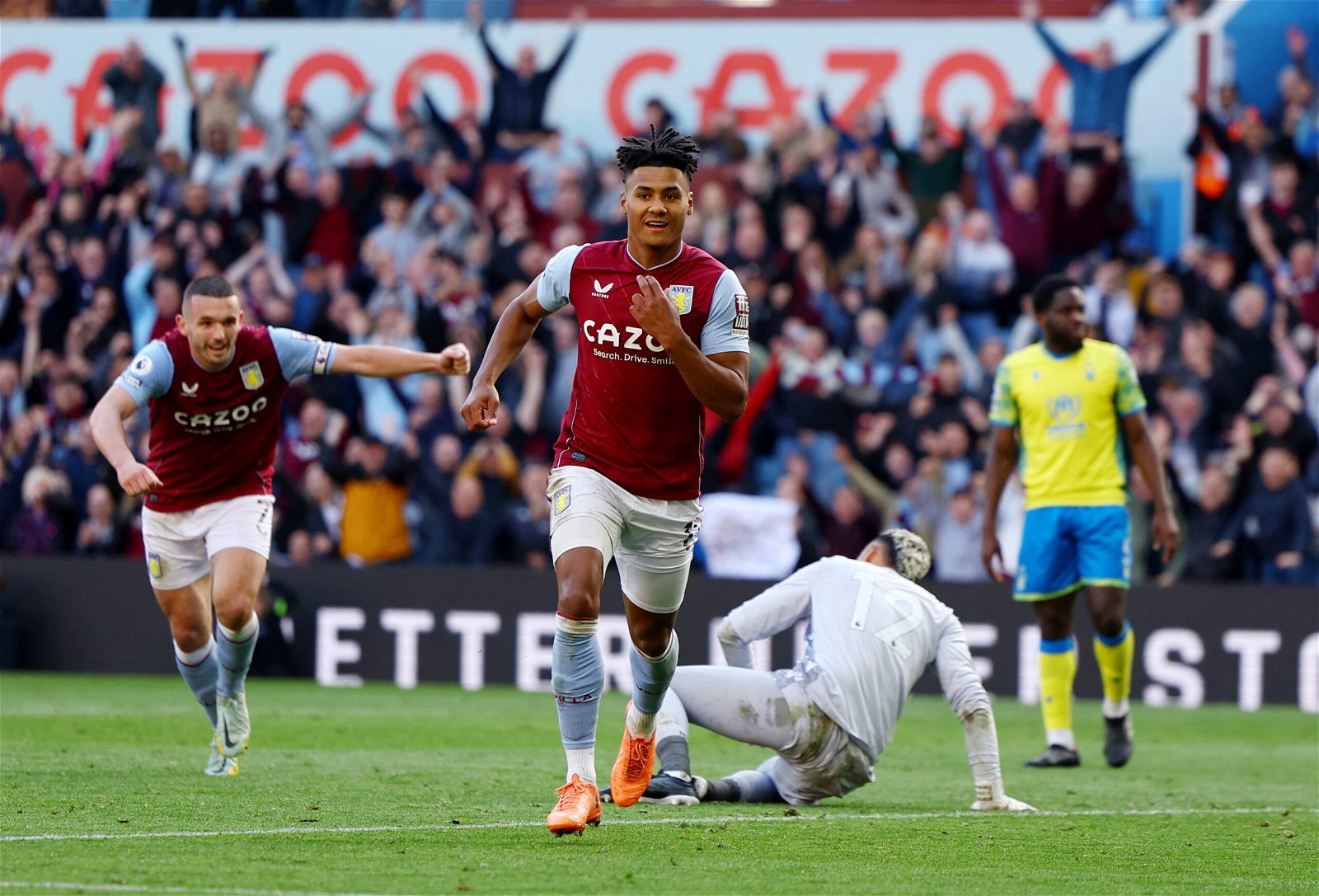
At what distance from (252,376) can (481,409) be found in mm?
2516

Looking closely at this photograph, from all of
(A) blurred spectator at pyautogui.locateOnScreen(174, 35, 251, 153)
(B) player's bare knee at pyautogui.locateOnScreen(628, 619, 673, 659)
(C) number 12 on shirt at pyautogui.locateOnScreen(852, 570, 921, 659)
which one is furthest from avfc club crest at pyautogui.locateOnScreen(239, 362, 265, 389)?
(A) blurred spectator at pyautogui.locateOnScreen(174, 35, 251, 153)

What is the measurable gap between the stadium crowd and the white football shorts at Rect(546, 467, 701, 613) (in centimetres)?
868

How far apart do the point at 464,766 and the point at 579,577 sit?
3278 millimetres

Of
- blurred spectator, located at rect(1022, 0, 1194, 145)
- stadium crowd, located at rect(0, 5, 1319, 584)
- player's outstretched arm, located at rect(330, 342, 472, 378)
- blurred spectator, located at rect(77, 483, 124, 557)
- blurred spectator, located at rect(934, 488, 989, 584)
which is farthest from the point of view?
blurred spectator, located at rect(1022, 0, 1194, 145)

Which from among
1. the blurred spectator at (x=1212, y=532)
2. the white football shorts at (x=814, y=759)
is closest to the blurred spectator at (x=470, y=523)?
the blurred spectator at (x=1212, y=532)

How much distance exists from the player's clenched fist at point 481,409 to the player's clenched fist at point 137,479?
1614mm

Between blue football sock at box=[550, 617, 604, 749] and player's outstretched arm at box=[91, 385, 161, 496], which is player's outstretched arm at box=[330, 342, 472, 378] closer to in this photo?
player's outstretched arm at box=[91, 385, 161, 496]

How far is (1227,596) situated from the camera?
597 inches

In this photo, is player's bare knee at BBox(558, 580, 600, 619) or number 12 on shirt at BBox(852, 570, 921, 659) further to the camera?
number 12 on shirt at BBox(852, 570, 921, 659)

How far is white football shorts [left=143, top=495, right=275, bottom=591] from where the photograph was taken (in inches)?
359

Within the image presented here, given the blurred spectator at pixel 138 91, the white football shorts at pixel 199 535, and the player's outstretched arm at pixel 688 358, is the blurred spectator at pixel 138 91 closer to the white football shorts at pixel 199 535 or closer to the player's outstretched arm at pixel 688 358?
the white football shorts at pixel 199 535

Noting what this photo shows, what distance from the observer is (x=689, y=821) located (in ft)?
24.9

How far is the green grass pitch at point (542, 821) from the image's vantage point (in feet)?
19.7

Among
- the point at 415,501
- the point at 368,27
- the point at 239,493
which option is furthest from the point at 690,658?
the point at 368,27
